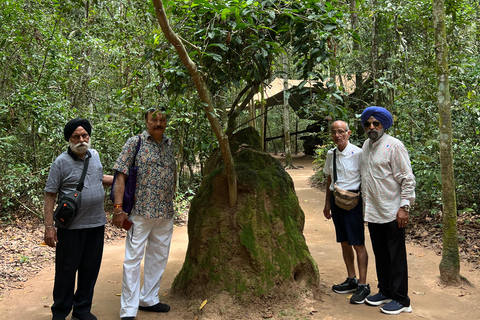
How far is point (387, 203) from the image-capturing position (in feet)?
12.0

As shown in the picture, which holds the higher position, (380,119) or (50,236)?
(380,119)

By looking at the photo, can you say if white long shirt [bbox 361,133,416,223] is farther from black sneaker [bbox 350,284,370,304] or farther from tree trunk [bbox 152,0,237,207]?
tree trunk [bbox 152,0,237,207]

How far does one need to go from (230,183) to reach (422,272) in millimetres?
3046

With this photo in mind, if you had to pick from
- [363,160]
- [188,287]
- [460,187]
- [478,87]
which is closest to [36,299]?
[188,287]

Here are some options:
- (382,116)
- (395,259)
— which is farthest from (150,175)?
(395,259)

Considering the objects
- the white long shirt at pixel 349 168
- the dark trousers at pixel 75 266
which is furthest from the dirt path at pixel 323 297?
the white long shirt at pixel 349 168

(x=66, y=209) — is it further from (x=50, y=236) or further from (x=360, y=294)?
(x=360, y=294)

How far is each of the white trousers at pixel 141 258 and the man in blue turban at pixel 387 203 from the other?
208 cm

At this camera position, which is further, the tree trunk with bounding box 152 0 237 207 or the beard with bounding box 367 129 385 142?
the beard with bounding box 367 129 385 142

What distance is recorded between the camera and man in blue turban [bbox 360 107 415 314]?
11.8ft

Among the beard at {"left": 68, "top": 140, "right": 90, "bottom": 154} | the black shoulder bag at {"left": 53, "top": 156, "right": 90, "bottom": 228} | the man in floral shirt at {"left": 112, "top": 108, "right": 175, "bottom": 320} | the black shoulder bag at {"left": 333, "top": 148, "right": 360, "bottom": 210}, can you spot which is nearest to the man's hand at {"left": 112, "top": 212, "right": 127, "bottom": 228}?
the man in floral shirt at {"left": 112, "top": 108, "right": 175, "bottom": 320}

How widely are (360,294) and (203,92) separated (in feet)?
8.58

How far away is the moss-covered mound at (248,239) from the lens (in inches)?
146

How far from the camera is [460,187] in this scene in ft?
20.9
